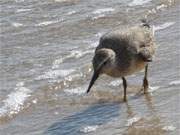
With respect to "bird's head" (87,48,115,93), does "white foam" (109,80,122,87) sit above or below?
below

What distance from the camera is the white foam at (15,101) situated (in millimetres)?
8711

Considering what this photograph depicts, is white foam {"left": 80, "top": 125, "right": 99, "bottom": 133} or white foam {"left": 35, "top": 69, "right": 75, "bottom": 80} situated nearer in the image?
white foam {"left": 80, "top": 125, "right": 99, "bottom": 133}

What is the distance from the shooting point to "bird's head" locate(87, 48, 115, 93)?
820cm

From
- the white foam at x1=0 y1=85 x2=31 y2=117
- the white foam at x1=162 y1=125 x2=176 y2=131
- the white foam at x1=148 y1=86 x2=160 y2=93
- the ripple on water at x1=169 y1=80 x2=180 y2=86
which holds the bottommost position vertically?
the white foam at x1=0 y1=85 x2=31 y2=117

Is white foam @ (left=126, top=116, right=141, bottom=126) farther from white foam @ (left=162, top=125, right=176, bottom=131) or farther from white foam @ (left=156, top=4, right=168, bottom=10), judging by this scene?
white foam @ (left=156, top=4, right=168, bottom=10)

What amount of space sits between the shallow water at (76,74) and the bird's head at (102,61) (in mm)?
548

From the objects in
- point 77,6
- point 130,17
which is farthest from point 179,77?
point 77,6

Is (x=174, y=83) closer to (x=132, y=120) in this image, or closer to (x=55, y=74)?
(x=132, y=120)

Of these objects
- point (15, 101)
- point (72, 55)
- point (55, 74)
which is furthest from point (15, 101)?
point (72, 55)

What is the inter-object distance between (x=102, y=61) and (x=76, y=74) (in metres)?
1.64

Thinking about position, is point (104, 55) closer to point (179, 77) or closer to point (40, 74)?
point (179, 77)

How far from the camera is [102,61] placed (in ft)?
26.9

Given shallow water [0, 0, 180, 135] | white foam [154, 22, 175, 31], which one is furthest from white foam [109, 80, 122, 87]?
white foam [154, 22, 175, 31]

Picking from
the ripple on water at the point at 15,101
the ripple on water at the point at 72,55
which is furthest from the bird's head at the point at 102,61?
the ripple on water at the point at 72,55
